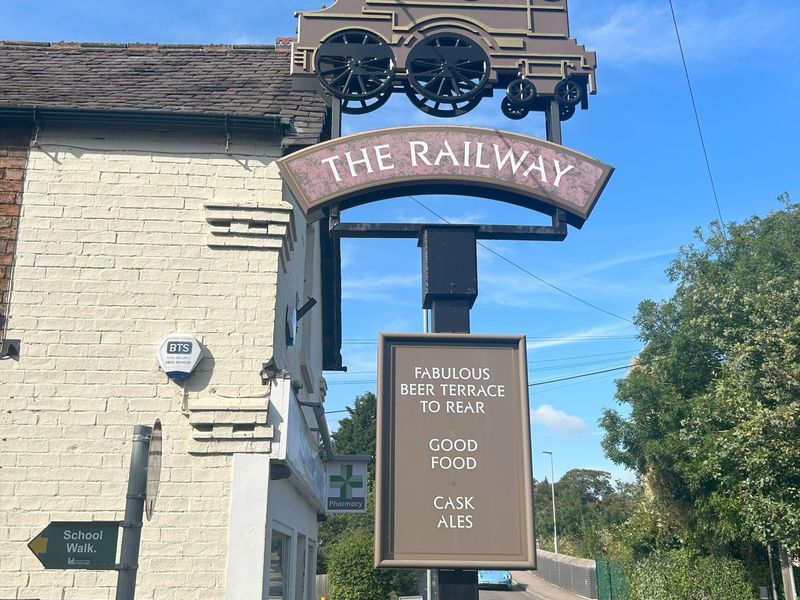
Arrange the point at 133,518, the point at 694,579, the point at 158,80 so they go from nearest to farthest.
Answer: the point at 133,518
the point at 158,80
the point at 694,579

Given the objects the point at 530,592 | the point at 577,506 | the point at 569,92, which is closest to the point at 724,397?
the point at 569,92

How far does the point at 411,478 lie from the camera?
201 inches

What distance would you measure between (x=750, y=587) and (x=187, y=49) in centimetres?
2165

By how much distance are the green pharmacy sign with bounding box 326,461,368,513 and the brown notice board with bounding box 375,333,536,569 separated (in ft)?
28.7

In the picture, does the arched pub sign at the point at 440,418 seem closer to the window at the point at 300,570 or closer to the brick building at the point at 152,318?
the brick building at the point at 152,318

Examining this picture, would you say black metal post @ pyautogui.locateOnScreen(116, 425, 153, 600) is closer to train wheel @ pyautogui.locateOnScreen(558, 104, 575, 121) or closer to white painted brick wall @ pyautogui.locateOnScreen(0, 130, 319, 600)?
white painted brick wall @ pyautogui.locateOnScreen(0, 130, 319, 600)

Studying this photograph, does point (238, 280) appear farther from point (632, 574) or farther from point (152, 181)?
point (632, 574)

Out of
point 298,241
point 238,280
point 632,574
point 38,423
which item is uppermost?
point 298,241

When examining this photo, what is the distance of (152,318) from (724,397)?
1467 centimetres

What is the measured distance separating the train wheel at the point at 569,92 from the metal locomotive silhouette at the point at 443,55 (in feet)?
0.03

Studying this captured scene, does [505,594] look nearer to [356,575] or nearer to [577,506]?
[356,575]

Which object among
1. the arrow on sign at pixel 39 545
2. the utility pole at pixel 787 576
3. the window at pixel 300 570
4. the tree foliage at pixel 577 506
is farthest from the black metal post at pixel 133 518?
the tree foliage at pixel 577 506

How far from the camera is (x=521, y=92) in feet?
25.0

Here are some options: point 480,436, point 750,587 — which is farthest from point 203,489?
point 750,587
